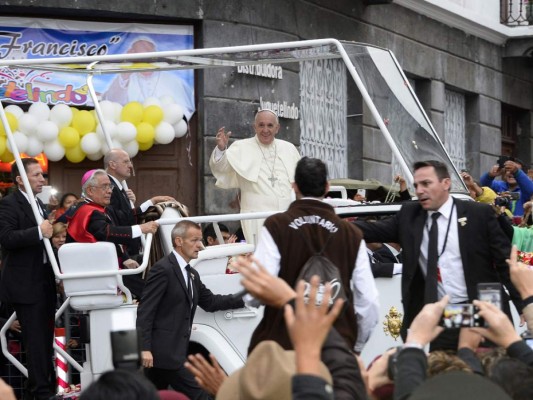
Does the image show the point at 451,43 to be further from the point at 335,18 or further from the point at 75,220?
the point at 75,220

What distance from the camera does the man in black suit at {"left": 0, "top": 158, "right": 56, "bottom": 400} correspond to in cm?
1030

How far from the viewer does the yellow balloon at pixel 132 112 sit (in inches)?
592

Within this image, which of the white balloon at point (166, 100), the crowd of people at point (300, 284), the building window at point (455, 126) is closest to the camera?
the crowd of people at point (300, 284)

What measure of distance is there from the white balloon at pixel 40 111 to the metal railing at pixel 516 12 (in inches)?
583

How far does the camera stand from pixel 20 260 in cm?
1049

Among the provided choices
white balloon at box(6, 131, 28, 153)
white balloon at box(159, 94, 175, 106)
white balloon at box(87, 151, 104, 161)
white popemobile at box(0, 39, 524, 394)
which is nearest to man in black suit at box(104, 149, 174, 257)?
white popemobile at box(0, 39, 524, 394)

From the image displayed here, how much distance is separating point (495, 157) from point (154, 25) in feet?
34.5

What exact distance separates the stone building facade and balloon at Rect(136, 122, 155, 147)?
3.88 feet

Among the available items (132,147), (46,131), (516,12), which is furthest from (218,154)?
(516,12)

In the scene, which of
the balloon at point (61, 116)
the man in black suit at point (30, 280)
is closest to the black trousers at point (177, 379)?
the man in black suit at point (30, 280)

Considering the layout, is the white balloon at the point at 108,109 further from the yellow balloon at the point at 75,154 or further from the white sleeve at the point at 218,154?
the white sleeve at the point at 218,154

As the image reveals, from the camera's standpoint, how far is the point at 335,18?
2033 cm

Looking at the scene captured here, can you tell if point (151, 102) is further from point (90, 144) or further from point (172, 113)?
point (90, 144)

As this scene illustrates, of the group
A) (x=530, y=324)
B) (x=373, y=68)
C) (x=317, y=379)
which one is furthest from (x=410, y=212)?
(x=317, y=379)
